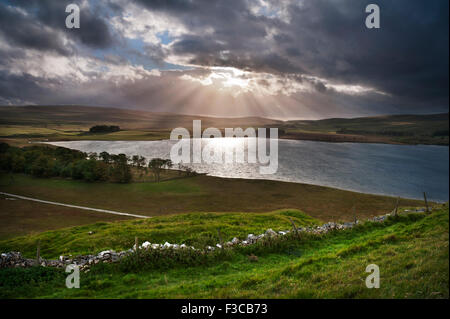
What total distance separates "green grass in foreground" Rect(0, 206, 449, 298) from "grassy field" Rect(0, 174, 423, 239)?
35914 millimetres

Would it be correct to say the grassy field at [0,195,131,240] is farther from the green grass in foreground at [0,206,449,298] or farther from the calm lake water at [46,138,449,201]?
the calm lake water at [46,138,449,201]

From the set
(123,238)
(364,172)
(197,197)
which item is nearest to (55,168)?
(197,197)

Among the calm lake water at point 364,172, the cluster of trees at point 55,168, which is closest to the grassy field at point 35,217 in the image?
the cluster of trees at point 55,168

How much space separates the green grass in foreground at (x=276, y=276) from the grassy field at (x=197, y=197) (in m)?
35.9

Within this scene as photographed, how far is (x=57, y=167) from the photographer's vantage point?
73.3 metres

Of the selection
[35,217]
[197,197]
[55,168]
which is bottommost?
[197,197]

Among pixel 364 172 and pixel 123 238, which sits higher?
pixel 123 238

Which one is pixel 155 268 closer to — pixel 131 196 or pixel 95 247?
pixel 95 247

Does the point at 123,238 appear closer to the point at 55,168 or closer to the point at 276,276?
the point at 276,276

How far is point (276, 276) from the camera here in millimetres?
10500

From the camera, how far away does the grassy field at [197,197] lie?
173 feet

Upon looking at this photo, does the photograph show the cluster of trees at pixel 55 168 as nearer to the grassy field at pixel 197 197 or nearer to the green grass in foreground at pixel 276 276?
the grassy field at pixel 197 197

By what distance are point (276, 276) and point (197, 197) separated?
174ft
